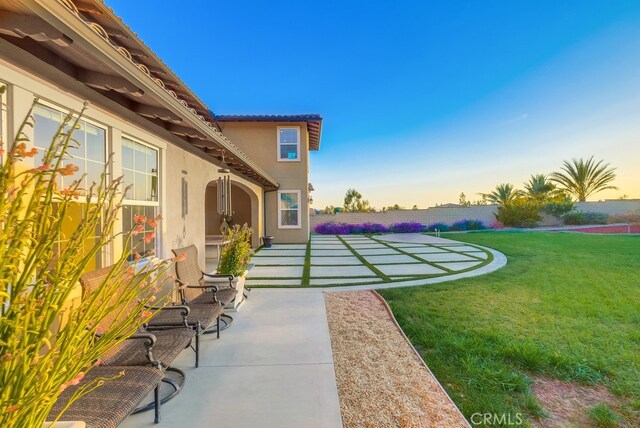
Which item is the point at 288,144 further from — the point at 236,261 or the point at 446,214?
the point at 446,214

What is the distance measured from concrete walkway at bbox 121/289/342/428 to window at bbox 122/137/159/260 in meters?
1.75

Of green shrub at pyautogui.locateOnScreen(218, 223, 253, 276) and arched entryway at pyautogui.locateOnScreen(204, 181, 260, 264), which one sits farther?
arched entryway at pyautogui.locateOnScreen(204, 181, 260, 264)

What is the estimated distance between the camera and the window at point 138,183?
13.1ft

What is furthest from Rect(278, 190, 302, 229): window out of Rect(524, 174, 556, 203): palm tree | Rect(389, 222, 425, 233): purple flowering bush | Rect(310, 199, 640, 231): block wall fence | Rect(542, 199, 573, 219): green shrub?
Rect(524, 174, 556, 203): palm tree

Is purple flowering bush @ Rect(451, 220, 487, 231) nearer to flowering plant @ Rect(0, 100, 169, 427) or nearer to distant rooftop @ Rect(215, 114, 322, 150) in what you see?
distant rooftop @ Rect(215, 114, 322, 150)

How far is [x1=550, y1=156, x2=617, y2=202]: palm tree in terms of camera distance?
29844 mm

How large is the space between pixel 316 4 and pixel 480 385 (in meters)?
13.3

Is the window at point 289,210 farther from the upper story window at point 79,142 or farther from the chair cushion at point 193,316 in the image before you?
the upper story window at point 79,142

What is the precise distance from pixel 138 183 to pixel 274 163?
37.4 feet

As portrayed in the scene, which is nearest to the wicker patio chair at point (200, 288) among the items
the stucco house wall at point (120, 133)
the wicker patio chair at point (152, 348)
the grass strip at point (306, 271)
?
the stucco house wall at point (120, 133)

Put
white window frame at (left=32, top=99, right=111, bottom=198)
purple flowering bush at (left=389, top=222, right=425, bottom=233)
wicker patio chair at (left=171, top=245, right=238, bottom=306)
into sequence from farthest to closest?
purple flowering bush at (left=389, top=222, right=425, bottom=233) → wicker patio chair at (left=171, top=245, right=238, bottom=306) → white window frame at (left=32, top=99, right=111, bottom=198)

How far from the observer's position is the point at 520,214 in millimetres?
25188

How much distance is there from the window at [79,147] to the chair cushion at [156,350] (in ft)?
3.51

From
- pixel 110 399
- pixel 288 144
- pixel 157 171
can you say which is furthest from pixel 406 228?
Answer: pixel 110 399
